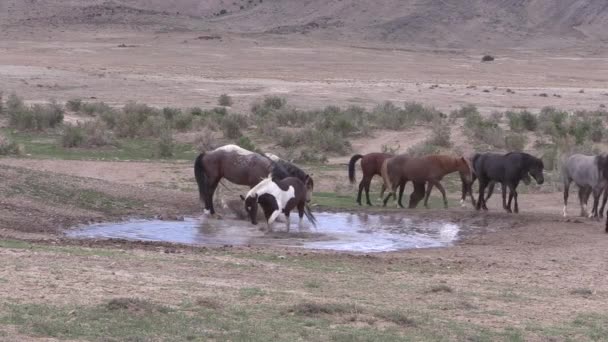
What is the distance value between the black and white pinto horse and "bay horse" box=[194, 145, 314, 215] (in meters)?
1.29

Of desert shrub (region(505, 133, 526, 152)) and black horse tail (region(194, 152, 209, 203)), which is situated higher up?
black horse tail (region(194, 152, 209, 203))

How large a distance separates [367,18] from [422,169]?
82.3m

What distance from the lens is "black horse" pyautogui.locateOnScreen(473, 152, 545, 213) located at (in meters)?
21.2

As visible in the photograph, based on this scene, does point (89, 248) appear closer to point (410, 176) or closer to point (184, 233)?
point (184, 233)

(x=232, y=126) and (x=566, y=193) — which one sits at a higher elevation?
Result: (x=232, y=126)

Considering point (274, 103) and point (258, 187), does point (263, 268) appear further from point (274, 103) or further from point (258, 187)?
point (274, 103)

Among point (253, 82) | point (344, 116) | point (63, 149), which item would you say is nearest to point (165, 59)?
point (253, 82)

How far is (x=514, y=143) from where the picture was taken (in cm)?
3189

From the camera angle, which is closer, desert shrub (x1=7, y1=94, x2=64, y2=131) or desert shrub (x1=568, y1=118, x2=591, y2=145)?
desert shrub (x1=568, y1=118, x2=591, y2=145)

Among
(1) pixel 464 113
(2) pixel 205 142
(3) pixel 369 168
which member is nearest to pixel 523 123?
(1) pixel 464 113

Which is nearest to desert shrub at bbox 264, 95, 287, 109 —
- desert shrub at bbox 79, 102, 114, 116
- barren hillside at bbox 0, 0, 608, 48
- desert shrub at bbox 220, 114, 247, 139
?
desert shrub at bbox 79, 102, 114, 116

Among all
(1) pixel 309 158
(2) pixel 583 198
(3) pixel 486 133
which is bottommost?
(1) pixel 309 158

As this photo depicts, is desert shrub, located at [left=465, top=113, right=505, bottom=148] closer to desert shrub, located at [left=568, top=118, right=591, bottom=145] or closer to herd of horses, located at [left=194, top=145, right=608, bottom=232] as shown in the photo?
desert shrub, located at [left=568, top=118, right=591, bottom=145]

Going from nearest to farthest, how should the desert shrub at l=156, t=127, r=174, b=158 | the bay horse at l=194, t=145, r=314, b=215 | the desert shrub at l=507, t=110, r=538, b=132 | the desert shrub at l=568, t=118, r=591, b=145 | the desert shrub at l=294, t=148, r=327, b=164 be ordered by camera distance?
the bay horse at l=194, t=145, r=314, b=215 < the desert shrub at l=294, t=148, r=327, b=164 < the desert shrub at l=156, t=127, r=174, b=158 < the desert shrub at l=568, t=118, r=591, b=145 < the desert shrub at l=507, t=110, r=538, b=132
